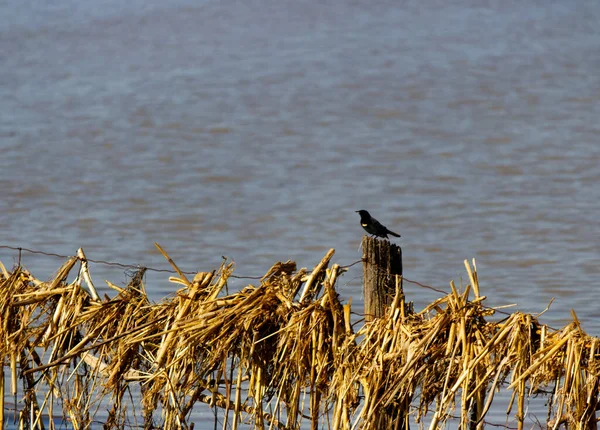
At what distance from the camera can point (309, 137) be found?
26.6 m

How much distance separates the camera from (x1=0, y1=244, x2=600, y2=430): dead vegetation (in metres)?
5.22

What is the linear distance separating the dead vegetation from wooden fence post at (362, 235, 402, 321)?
136 mm

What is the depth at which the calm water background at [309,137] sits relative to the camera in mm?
17922

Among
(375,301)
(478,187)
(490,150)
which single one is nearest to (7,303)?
(375,301)

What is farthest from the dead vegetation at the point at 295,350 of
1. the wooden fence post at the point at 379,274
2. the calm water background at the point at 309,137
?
the calm water background at the point at 309,137

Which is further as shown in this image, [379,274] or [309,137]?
[309,137]

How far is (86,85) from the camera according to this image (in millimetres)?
30469

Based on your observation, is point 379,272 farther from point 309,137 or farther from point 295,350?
point 309,137

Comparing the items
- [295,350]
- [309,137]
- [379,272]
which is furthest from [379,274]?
[309,137]

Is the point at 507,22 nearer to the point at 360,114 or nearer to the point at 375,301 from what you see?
the point at 360,114

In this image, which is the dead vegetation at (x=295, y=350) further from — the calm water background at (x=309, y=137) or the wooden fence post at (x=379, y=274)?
the calm water background at (x=309, y=137)

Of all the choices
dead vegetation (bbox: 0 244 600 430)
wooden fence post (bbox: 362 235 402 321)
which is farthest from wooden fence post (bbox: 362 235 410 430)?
dead vegetation (bbox: 0 244 600 430)

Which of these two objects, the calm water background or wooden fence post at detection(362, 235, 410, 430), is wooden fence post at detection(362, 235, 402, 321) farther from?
the calm water background

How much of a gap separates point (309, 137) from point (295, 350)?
21.2m
